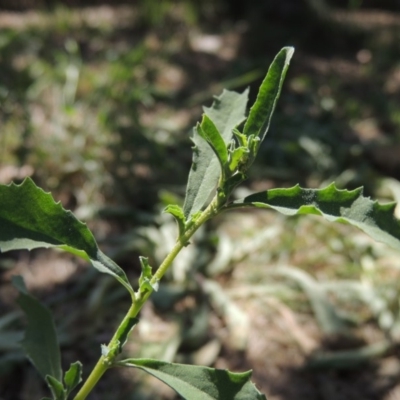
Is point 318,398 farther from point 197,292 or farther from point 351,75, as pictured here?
point 351,75

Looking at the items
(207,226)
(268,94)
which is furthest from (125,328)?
(207,226)

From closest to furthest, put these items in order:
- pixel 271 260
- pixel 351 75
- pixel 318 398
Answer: pixel 318 398 → pixel 271 260 → pixel 351 75

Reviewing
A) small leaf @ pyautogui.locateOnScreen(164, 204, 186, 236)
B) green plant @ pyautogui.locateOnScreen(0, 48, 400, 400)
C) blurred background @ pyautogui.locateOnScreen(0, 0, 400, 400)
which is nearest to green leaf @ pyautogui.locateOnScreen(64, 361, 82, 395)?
green plant @ pyautogui.locateOnScreen(0, 48, 400, 400)

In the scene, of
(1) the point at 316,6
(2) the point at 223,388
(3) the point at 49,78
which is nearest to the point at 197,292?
(2) the point at 223,388

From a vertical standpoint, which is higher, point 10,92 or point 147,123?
point 10,92

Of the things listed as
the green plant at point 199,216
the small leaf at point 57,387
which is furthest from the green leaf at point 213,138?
the small leaf at point 57,387

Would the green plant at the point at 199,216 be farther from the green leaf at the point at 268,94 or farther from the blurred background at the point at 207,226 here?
the blurred background at the point at 207,226

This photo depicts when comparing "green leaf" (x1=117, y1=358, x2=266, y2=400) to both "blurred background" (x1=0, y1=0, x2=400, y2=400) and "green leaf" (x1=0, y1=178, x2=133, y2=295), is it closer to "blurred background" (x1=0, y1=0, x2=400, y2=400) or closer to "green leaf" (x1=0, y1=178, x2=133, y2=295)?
"green leaf" (x1=0, y1=178, x2=133, y2=295)
